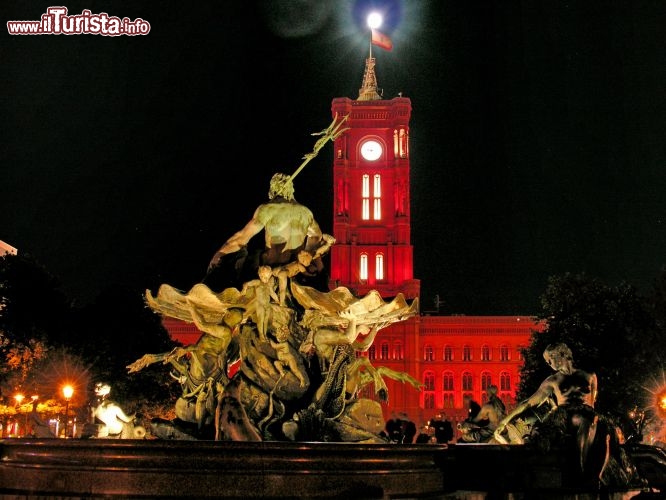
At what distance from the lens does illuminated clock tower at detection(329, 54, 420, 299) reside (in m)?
84.9

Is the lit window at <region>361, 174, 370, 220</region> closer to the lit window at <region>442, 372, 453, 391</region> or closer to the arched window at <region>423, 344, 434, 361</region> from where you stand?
the arched window at <region>423, 344, 434, 361</region>

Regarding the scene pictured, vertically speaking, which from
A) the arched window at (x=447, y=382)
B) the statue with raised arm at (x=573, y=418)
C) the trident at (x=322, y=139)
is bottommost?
the statue with raised arm at (x=573, y=418)

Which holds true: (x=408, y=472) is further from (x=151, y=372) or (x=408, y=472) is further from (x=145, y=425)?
(x=151, y=372)

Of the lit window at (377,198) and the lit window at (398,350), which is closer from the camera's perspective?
the lit window at (398,350)

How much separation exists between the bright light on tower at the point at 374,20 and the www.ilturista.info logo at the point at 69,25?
6219 centimetres

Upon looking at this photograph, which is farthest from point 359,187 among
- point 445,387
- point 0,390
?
point 0,390

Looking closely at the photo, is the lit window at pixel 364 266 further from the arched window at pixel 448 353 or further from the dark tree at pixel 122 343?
the dark tree at pixel 122 343

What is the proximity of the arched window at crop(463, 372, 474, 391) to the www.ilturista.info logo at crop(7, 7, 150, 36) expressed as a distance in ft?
235

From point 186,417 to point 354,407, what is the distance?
7.11ft

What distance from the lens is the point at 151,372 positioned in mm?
35594

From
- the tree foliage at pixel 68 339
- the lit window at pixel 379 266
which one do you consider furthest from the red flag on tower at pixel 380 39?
the tree foliage at pixel 68 339

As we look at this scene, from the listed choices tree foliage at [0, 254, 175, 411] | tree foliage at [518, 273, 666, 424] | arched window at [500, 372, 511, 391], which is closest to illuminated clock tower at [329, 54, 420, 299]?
arched window at [500, 372, 511, 391]

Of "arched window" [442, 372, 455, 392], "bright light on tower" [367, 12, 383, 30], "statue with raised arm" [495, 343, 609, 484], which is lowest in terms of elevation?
"statue with raised arm" [495, 343, 609, 484]

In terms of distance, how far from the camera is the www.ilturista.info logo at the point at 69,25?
19.0 metres
